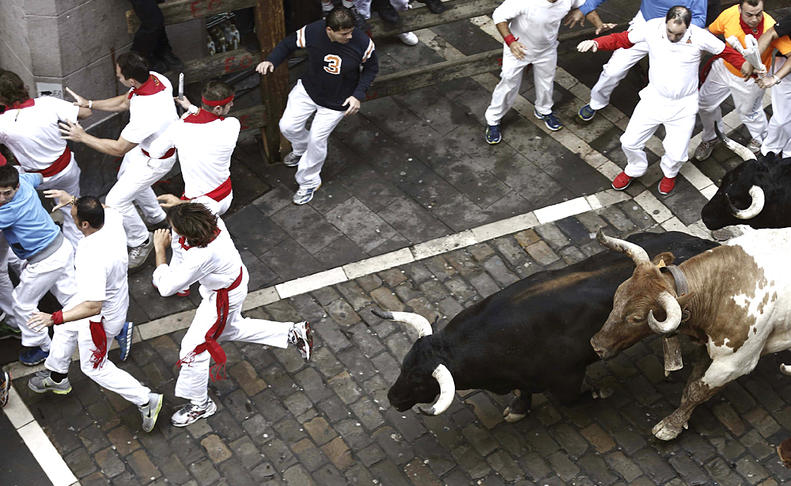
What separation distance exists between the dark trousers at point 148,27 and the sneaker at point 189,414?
3.27m

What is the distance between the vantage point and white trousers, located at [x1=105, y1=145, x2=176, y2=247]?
8.62m

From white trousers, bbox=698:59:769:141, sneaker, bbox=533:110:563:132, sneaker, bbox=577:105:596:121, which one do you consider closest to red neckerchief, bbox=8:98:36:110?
sneaker, bbox=533:110:563:132

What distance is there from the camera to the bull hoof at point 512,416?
784cm

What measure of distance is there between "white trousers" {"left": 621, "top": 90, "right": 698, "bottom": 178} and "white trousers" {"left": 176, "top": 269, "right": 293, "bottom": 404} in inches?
152

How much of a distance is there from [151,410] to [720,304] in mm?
4384

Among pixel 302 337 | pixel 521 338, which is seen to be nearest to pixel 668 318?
pixel 521 338

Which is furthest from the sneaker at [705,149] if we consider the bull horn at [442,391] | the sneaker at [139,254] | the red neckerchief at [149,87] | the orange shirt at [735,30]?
the sneaker at [139,254]

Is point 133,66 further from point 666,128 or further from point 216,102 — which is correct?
point 666,128

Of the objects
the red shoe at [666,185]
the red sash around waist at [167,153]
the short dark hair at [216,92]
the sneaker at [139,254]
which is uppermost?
the short dark hair at [216,92]

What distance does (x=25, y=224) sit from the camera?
25.2 feet

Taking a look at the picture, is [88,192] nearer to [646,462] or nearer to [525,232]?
[525,232]

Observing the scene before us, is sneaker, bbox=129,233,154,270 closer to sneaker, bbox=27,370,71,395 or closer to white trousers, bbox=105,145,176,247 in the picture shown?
white trousers, bbox=105,145,176,247

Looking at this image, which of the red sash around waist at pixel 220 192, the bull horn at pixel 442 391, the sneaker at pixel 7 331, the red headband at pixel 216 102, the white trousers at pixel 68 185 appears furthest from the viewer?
the white trousers at pixel 68 185

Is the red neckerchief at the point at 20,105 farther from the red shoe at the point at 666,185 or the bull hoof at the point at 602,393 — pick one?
the red shoe at the point at 666,185
